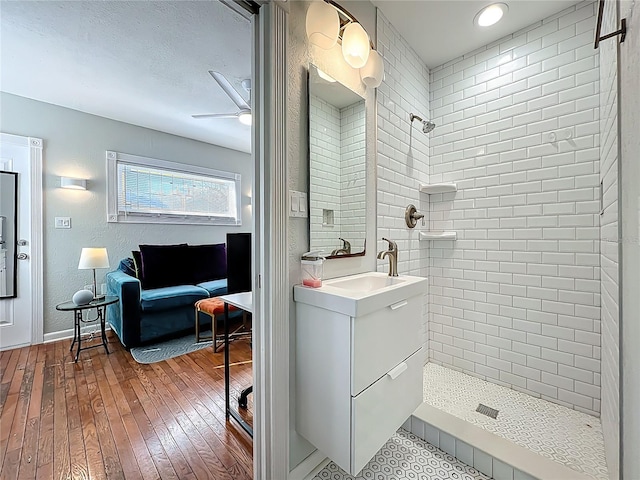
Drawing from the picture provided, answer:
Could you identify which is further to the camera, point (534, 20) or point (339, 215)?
point (534, 20)

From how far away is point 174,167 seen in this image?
3855mm

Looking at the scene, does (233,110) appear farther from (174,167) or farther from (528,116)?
(528,116)

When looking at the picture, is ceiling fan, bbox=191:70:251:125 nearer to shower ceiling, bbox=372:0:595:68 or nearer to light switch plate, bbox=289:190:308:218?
shower ceiling, bbox=372:0:595:68

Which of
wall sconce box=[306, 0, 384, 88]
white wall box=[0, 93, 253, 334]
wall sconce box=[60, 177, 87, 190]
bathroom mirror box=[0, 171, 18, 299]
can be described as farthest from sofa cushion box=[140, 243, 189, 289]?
wall sconce box=[306, 0, 384, 88]

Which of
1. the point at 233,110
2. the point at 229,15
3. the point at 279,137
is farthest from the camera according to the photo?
the point at 233,110

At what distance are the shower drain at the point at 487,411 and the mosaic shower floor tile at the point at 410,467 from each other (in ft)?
1.48

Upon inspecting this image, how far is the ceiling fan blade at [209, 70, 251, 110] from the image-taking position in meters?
2.46

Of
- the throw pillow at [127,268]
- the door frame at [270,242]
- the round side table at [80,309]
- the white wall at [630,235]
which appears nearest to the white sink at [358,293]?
the door frame at [270,242]

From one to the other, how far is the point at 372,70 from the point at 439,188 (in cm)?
110

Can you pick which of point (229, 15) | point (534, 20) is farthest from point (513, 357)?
point (229, 15)

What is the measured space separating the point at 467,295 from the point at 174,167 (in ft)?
12.9

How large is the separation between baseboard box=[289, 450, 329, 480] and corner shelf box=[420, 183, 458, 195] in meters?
1.91

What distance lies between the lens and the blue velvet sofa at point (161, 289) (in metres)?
2.70

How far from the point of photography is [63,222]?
118 inches
